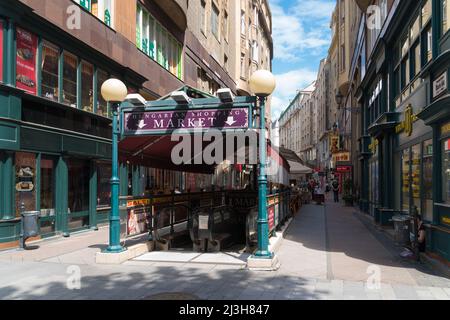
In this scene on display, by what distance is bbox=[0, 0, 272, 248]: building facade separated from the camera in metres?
10.3

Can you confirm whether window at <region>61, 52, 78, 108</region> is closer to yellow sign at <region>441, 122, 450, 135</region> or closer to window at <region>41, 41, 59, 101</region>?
window at <region>41, 41, 59, 101</region>

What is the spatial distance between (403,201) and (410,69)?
397 cm

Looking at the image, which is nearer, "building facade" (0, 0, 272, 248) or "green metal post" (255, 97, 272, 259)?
"green metal post" (255, 97, 272, 259)

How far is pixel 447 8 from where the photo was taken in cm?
831

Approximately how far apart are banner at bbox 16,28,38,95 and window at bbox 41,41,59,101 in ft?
1.43

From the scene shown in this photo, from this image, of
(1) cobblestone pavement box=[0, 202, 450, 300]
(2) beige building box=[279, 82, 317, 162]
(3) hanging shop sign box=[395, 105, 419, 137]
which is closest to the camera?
(1) cobblestone pavement box=[0, 202, 450, 300]

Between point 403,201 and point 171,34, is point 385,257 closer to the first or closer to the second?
point 403,201

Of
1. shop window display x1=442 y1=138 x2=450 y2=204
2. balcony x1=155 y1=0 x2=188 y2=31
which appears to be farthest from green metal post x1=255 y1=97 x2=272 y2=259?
balcony x1=155 y1=0 x2=188 y2=31

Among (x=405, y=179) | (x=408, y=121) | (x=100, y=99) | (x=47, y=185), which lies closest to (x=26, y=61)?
(x=47, y=185)

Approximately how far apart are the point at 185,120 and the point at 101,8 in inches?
334

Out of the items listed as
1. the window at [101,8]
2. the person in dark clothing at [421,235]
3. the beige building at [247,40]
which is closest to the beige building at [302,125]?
the beige building at [247,40]

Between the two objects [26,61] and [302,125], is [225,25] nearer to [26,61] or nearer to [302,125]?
[26,61]

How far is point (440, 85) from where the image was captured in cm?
838
